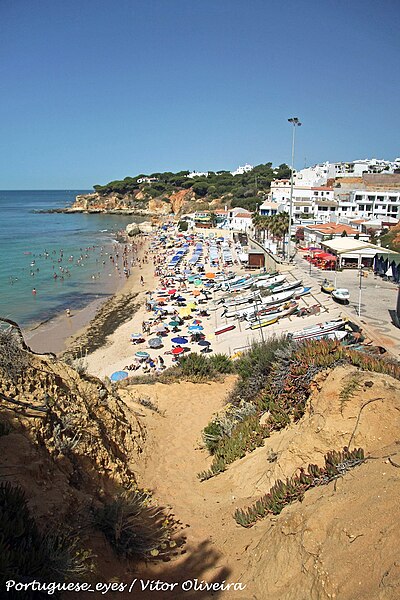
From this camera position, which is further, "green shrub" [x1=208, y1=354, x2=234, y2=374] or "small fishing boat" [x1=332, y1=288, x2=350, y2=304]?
"small fishing boat" [x1=332, y1=288, x2=350, y2=304]

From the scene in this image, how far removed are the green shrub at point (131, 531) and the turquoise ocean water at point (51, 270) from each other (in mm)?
26070

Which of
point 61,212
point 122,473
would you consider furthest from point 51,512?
point 61,212

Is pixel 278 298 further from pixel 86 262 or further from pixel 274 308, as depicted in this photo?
pixel 86 262

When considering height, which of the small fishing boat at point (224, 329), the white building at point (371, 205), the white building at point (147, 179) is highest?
the white building at point (147, 179)

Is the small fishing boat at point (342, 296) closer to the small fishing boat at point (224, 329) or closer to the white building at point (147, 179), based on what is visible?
the small fishing boat at point (224, 329)

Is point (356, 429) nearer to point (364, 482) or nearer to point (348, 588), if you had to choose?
point (364, 482)

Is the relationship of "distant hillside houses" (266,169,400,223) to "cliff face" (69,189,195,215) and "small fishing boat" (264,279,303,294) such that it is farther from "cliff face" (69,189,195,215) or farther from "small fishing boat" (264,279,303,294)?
"cliff face" (69,189,195,215)

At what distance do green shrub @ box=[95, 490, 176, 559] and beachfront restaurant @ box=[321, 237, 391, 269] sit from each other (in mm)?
27012

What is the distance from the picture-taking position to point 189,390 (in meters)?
13.1

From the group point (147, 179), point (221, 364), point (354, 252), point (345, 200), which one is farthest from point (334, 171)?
point (221, 364)

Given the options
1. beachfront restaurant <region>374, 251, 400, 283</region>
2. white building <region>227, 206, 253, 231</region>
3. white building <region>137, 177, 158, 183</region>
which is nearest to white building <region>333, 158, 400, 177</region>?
white building <region>227, 206, 253, 231</region>

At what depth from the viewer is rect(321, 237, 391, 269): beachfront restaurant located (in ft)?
100

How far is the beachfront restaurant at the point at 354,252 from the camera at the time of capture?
30.5m

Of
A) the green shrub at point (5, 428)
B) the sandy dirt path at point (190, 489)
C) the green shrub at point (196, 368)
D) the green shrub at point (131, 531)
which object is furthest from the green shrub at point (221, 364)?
the green shrub at point (5, 428)
